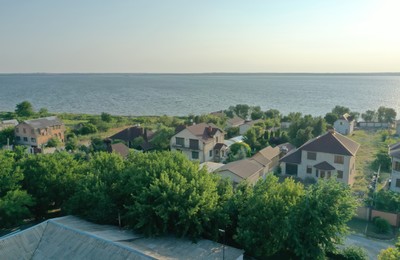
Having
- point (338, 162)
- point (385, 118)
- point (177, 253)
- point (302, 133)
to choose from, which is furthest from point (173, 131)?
point (385, 118)

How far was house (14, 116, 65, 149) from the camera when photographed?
53.6m

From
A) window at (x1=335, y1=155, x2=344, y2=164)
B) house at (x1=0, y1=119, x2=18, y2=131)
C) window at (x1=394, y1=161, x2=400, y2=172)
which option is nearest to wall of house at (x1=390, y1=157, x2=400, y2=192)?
window at (x1=394, y1=161, x2=400, y2=172)

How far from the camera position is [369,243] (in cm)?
2292

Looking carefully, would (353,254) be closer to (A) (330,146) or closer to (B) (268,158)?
(A) (330,146)

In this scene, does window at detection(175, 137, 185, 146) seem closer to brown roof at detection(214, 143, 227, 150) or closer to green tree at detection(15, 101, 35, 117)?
brown roof at detection(214, 143, 227, 150)

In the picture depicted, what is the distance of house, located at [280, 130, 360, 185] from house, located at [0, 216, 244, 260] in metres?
20.9

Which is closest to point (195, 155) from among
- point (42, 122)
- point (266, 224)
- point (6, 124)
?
point (266, 224)

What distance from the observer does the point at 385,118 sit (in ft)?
254

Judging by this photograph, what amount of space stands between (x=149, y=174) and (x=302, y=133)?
1281 inches

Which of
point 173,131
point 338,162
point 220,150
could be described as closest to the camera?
point 338,162

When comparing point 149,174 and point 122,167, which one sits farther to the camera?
point 122,167

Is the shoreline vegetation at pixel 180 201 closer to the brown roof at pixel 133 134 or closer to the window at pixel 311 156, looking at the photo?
the window at pixel 311 156

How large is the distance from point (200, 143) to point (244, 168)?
10.7 m

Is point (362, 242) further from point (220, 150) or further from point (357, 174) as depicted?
point (220, 150)
